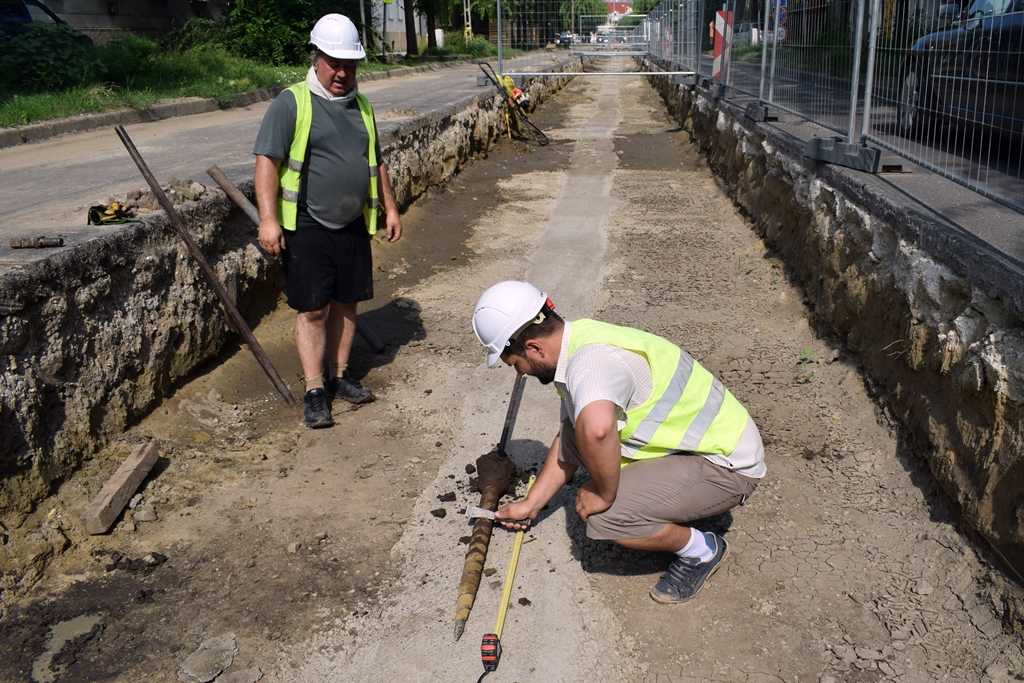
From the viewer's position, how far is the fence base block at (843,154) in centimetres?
445

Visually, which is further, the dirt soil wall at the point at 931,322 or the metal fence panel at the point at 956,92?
the metal fence panel at the point at 956,92

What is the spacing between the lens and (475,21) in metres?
52.5

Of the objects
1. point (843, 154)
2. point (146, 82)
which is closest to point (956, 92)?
point (843, 154)

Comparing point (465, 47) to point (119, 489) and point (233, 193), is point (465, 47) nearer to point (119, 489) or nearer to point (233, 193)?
point (233, 193)

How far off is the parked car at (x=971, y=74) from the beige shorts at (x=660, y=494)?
213 cm

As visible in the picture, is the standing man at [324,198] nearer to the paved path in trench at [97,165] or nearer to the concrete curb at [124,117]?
the paved path in trench at [97,165]

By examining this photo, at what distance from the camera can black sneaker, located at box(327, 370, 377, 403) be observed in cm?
Answer: 425

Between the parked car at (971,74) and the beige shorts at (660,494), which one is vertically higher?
the parked car at (971,74)

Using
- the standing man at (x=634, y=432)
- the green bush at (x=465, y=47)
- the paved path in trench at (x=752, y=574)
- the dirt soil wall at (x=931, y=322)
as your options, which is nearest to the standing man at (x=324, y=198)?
the paved path in trench at (x=752, y=574)

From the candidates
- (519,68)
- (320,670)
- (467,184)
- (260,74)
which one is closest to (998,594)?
(320,670)

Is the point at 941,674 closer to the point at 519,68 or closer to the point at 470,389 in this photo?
the point at 470,389

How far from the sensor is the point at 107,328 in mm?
3521

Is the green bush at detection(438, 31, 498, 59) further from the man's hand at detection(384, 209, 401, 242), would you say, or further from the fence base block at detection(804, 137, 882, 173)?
the man's hand at detection(384, 209, 401, 242)

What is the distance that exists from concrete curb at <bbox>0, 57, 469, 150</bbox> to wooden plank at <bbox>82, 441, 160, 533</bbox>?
5.37 m
